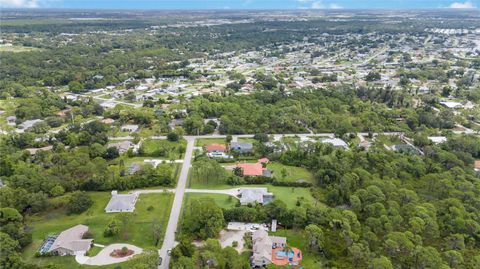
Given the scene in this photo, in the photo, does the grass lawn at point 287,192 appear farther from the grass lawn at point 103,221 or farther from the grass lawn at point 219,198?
the grass lawn at point 103,221

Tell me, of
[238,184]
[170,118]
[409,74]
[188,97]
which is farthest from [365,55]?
[238,184]

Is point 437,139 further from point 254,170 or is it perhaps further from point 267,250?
point 267,250

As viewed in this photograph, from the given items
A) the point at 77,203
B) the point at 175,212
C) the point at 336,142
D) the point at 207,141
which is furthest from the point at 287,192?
the point at 77,203

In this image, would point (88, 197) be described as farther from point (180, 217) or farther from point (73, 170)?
point (180, 217)

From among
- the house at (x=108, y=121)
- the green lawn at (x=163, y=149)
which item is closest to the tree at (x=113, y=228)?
the green lawn at (x=163, y=149)

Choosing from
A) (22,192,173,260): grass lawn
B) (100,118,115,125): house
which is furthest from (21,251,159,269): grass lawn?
(100,118,115,125): house

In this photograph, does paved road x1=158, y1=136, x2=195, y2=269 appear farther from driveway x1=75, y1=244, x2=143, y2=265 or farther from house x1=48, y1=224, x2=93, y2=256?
house x1=48, y1=224, x2=93, y2=256
